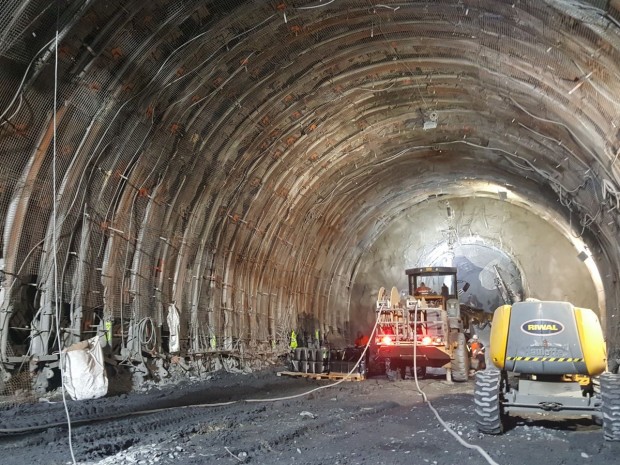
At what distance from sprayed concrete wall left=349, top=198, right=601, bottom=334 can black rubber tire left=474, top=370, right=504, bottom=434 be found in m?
16.0

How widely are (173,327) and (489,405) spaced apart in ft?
22.5

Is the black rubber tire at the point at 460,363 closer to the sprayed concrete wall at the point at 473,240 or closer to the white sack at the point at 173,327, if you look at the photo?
the white sack at the point at 173,327

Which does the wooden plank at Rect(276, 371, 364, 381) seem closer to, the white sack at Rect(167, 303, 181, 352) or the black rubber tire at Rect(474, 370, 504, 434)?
the white sack at Rect(167, 303, 181, 352)

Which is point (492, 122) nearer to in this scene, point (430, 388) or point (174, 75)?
point (430, 388)

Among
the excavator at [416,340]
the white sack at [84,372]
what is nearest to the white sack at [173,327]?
the white sack at [84,372]

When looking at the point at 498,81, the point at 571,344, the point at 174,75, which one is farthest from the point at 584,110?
the point at 174,75

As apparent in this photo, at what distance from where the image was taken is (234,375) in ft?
39.9

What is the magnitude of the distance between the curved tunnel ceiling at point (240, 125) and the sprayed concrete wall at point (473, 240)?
5.06m

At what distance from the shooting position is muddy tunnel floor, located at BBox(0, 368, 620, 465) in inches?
208

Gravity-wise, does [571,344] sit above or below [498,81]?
below

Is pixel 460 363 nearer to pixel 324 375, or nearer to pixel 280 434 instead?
pixel 324 375

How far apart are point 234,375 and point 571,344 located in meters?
7.58

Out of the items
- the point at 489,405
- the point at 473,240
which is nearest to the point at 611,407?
the point at 489,405

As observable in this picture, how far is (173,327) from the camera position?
36.6ft
